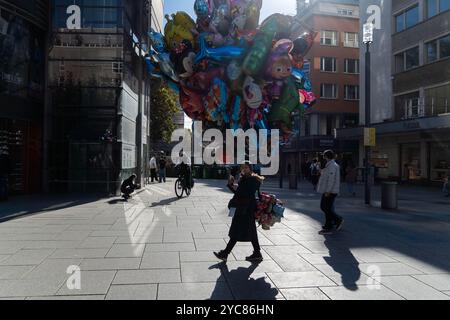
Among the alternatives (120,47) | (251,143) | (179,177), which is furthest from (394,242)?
(120,47)

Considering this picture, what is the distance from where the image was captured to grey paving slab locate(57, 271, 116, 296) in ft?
16.1

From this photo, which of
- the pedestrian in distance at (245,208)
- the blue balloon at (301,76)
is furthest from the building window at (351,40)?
the pedestrian in distance at (245,208)

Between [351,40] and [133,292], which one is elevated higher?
[351,40]

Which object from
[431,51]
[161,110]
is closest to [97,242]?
[431,51]

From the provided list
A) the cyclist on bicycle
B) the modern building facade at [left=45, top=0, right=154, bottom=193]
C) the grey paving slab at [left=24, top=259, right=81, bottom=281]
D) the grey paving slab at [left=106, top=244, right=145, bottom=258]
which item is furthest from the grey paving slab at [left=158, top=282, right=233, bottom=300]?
the modern building facade at [left=45, top=0, right=154, bottom=193]

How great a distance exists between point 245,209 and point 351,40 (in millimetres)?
42237

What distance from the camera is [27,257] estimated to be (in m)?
6.57

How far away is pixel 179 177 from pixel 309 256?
10237mm

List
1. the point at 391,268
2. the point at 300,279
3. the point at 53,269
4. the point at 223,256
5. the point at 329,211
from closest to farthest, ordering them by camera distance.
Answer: the point at 300,279 < the point at 53,269 < the point at 391,268 < the point at 223,256 < the point at 329,211

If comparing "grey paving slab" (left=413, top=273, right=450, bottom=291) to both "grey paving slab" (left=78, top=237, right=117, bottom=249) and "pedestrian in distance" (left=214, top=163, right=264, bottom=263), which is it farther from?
"grey paving slab" (left=78, top=237, right=117, bottom=249)

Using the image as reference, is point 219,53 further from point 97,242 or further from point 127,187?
point 127,187

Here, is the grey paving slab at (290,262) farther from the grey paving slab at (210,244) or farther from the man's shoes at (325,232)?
the man's shoes at (325,232)

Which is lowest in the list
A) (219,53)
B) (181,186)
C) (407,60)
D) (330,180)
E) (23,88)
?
(181,186)

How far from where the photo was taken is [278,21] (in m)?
6.49
